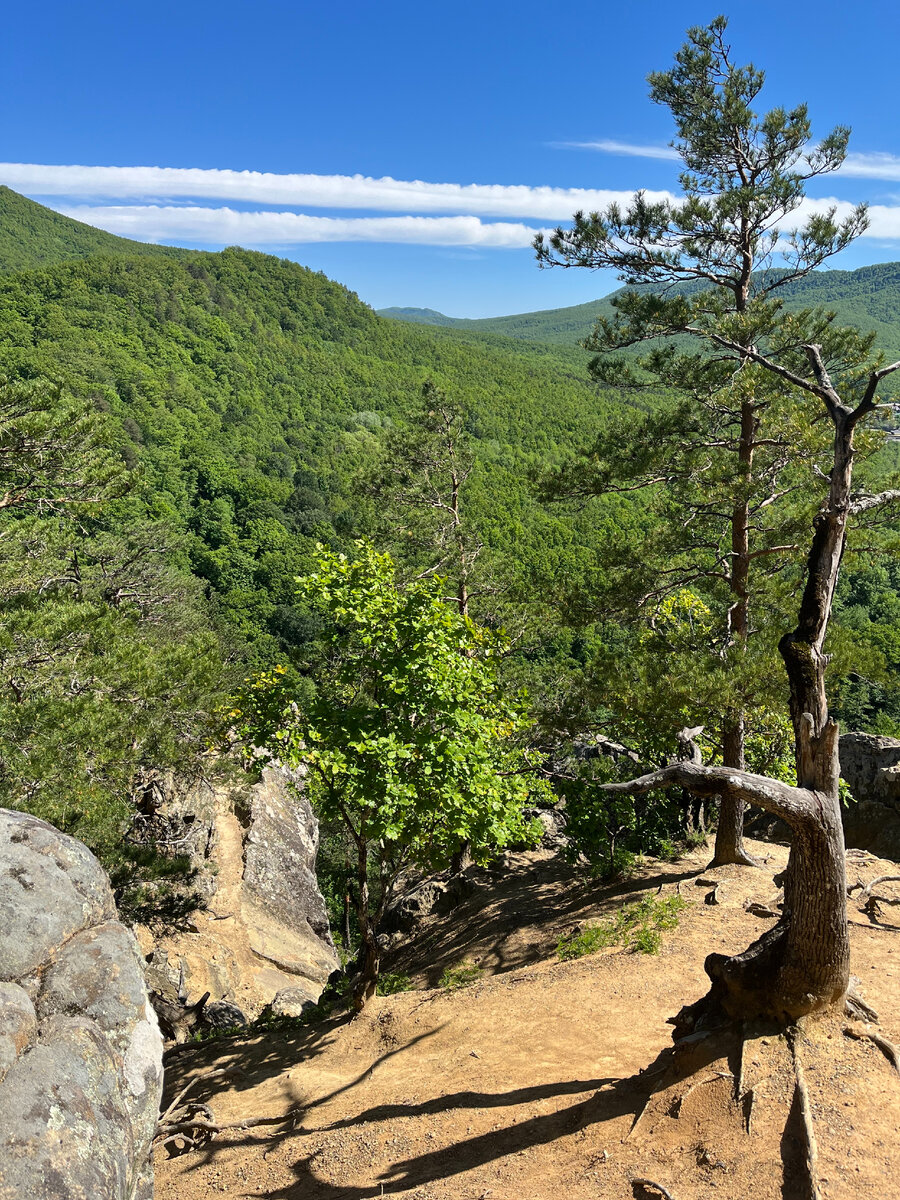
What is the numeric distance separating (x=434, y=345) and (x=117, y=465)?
103736mm

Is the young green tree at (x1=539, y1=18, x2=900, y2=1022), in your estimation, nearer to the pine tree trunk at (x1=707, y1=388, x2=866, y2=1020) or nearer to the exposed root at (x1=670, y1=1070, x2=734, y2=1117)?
the pine tree trunk at (x1=707, y1=388, x2=866, y2=1020)

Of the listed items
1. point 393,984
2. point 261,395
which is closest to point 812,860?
point 393,984

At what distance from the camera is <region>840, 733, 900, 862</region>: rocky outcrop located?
39.4ft

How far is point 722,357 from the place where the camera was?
29.4 feet

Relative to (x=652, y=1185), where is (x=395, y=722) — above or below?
above

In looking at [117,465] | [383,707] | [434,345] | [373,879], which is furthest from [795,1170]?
[434,345]

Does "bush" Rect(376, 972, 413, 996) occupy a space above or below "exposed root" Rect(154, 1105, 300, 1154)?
below

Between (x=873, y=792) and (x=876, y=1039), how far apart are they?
29.4 feet

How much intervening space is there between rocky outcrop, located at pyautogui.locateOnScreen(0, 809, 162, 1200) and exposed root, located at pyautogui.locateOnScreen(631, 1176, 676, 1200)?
2728mm

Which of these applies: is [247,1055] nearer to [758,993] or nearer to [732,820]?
[758,993]

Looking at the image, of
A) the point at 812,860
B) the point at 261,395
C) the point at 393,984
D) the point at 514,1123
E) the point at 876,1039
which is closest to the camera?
the point at 876,1039

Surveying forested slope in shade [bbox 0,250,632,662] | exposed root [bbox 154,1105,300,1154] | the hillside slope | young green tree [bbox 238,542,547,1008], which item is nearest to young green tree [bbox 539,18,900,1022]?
young green tree [bbox 238,542,547,1008]

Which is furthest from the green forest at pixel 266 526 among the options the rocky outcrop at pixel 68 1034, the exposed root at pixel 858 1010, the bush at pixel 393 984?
the exposed root at pixel 858 1010

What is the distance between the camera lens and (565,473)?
9.98m
